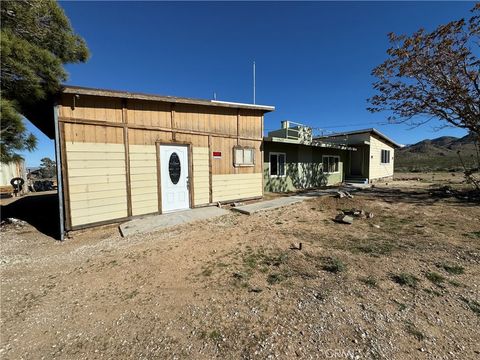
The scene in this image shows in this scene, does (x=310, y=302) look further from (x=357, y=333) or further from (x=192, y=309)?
(x=192, y=309)

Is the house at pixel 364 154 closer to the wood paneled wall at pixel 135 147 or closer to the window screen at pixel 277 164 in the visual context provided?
the window screen at pixel 277 164

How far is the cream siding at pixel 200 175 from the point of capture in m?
7.92

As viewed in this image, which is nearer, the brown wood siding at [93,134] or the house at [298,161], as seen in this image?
the brown wood siding at [93,134]

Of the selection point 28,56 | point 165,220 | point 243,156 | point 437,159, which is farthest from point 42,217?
point 437,159

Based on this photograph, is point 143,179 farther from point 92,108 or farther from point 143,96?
point 143,96

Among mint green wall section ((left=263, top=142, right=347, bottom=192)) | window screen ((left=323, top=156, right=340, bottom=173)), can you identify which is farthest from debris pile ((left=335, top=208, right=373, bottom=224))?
window screen ((left=323, top=156, right=340, bottom=173))

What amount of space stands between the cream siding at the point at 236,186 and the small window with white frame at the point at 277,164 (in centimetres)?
245

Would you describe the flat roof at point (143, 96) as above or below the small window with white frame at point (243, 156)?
above

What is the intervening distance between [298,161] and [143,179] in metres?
9.18

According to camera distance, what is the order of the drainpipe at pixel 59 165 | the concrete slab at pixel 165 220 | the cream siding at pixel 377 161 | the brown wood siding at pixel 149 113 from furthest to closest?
the cream siding at pixel 377 161
the brown wood siding at pixel 149 113
the concrete slab at pixel 165 220
the drainpipe at pixel 59 165

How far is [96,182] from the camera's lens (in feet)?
19.7

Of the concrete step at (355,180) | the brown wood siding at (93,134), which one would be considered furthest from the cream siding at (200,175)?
the concrete step at (355,180)

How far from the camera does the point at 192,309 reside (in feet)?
9.06

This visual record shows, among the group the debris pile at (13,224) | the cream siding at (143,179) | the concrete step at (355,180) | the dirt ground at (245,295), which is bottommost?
the dirt ground at (245,295)
